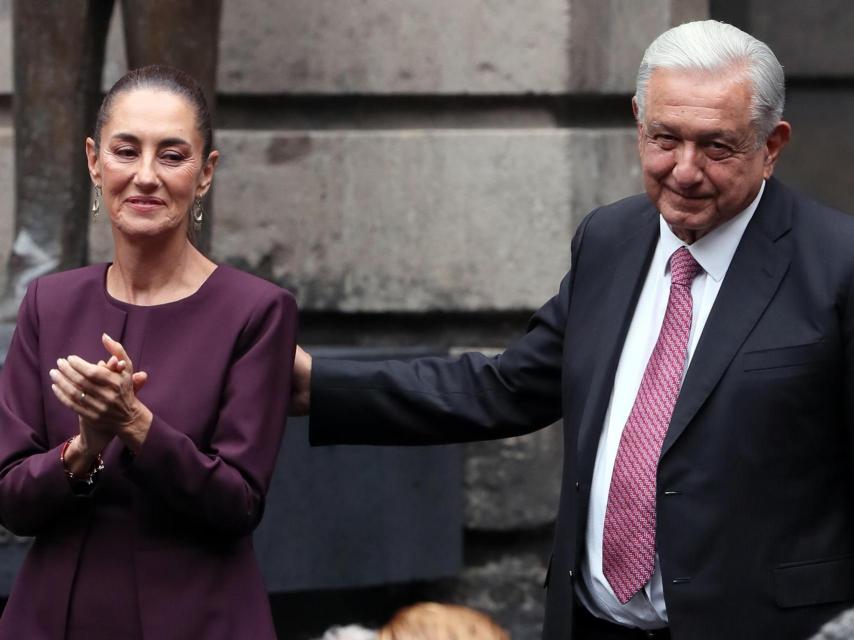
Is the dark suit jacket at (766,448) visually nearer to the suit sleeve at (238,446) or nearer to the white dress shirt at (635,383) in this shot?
the white dress shirt at (635,383)

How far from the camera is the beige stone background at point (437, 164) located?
16.5 feet

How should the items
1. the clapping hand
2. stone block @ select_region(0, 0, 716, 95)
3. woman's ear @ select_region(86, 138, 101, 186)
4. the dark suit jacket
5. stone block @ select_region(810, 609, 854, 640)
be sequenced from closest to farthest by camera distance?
stone block @ select_region(810, 609, 854, 640) → the clapping hand → the dark suit jacket → woman's ear @ select_region(86, 138, 101, 186) → stone block @ select_region(0, 0, 716, 95)

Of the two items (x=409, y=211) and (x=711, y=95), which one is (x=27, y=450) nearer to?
(x=711, y=95)

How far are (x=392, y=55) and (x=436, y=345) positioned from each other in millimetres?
877

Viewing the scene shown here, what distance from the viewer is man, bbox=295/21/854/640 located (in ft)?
8.82

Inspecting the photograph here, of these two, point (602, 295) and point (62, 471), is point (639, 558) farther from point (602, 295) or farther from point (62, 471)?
point (62, 471)

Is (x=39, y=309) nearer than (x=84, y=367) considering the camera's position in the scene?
No

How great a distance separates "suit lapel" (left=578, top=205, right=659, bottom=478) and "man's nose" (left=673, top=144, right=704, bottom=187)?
0.85 feet

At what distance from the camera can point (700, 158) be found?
8.96ft

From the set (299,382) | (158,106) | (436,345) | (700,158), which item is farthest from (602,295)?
(436,345)

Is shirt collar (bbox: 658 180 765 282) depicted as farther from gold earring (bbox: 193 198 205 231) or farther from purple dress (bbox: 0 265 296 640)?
gold earring (bbox: 193 198 205 231)

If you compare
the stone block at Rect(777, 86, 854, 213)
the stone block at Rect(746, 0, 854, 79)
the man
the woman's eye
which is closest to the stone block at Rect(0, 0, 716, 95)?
the stone block at Rect(746, 0, 854, 79)

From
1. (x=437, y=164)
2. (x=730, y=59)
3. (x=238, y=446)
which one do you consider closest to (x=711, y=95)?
(x=730, y=59)

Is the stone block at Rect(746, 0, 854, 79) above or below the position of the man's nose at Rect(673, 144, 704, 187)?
below
